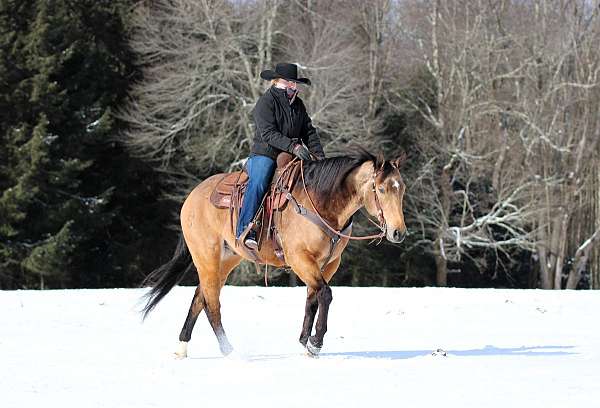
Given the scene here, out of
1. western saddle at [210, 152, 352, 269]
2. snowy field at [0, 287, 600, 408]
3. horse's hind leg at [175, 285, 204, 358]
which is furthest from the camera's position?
horse's hind leg at [175, 285, 204, 358]

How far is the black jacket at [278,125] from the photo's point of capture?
9805 millimetres

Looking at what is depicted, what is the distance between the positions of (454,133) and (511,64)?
3.31 m

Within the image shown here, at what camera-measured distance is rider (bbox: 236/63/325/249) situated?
389 inches

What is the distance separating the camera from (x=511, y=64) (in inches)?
1336

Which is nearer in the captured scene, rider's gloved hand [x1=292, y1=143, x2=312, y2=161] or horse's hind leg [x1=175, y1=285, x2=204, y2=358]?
rider's gloved hand [x1=292, y1=143, x2=312, y2=161]

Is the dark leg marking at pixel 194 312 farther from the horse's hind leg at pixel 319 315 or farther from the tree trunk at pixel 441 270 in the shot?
the tree trunk at pixel 441 270

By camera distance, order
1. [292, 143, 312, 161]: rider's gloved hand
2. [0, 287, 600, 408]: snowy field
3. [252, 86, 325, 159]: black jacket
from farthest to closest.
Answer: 1. [252, 86, 325, 159]: black jacket
2. [292, 143, 312, 161]: rider's gloved hand
3. [0, 287, 600, 408]: snowy field

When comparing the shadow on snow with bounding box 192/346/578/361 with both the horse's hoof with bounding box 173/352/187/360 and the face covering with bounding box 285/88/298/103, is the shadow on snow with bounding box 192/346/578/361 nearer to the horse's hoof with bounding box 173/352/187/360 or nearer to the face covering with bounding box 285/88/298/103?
the horse's hoof with bounding box 173/352/187/360

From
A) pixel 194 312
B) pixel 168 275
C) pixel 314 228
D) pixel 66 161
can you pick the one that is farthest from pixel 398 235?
pixel 66 161

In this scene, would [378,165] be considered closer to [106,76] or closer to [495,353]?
[495,353]

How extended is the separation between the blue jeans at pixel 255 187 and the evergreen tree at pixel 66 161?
2014 cm

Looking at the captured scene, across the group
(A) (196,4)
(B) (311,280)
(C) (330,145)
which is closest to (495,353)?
(B) (311,280)

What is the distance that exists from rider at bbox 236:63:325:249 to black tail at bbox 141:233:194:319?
4.99 ft

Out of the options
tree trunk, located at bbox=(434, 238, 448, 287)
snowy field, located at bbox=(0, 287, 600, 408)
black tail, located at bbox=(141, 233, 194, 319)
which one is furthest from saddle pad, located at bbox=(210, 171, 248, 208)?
tree trunk, located at bbox=(434, 238, 448, 287)
